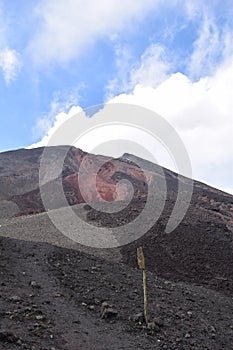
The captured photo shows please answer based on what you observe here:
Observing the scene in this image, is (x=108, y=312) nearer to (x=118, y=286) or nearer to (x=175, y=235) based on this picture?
(x=118, y=286)

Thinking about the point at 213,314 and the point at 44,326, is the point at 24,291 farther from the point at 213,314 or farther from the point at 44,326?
the point at 213,314

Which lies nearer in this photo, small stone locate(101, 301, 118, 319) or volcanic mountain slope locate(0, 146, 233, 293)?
small stone locate(101, 301, 118, 319)

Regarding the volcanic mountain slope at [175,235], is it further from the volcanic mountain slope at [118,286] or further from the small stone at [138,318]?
the small stone at [138,318]

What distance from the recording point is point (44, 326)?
8453mm

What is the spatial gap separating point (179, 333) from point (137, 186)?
3690cm

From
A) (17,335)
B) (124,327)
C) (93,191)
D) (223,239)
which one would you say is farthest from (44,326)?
(93,191)

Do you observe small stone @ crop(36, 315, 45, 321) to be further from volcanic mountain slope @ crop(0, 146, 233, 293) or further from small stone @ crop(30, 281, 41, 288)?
volcanic mountain slope @ crop(0, 146, 233, 293)

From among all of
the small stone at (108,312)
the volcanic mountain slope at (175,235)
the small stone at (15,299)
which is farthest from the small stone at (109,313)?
the volcanic mountain slope at (175,235)

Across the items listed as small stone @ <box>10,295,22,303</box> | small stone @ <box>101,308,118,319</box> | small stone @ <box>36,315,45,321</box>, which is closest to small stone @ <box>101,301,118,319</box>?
small stone @ <box>101,308,118,319</box>

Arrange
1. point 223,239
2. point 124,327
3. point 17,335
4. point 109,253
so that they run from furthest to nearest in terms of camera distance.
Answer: point 223,239, point 109,253, point 124,327, point 17,335

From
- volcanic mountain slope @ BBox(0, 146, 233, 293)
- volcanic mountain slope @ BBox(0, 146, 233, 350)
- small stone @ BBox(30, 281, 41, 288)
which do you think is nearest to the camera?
volcanic mountain slope @ BBox(0, 146, 233, 350)

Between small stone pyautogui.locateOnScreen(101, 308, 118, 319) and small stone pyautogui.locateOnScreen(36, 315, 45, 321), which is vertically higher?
small stone pyautogui.locateOnScreen(101, 308, 118, 319)

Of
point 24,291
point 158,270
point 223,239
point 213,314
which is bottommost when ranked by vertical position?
point 24,291

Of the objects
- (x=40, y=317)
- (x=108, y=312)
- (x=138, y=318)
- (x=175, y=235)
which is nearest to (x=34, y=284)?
(x=40, y=317)
